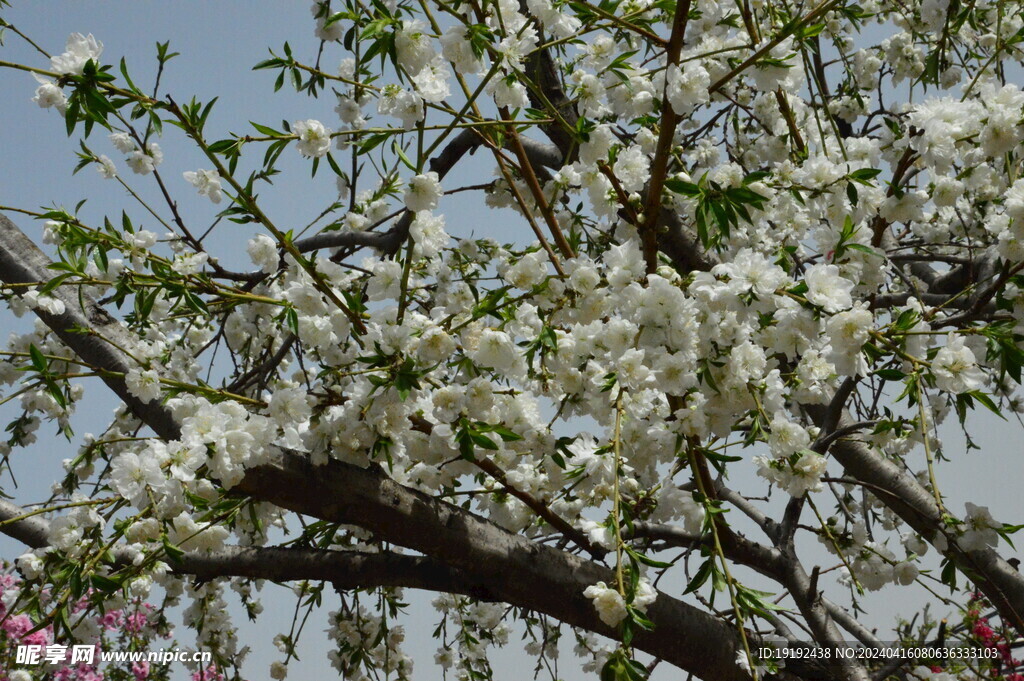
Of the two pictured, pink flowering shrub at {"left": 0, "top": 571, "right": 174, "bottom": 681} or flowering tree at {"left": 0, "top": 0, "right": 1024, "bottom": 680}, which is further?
pink flowering shrub at {"left": 0, "top": 571, "right": 174, "bottom": 681}

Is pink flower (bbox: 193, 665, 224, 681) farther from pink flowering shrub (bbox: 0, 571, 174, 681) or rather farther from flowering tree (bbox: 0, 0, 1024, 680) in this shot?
flowering tree (bbox: 0, 0, 1024, 680)

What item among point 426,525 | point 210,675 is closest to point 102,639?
point 210,675

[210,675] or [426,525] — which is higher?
[210,675]

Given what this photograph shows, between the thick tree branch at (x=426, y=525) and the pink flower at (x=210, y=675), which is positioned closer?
the thick tree branch at (x=426, y=525)

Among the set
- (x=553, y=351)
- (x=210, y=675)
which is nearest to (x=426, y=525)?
(x=553, y=351)

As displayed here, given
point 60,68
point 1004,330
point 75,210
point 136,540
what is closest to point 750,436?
point 1004,330

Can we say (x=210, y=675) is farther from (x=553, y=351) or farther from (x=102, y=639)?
(x=553, y=351)

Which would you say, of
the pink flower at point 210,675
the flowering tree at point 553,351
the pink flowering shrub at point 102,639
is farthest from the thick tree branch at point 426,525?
the pink flower at point 210,675

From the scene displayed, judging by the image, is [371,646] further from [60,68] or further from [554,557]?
[60,68]

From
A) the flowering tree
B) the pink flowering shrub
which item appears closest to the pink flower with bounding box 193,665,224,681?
the pink flowering shrub

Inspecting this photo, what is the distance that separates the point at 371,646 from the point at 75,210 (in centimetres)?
183

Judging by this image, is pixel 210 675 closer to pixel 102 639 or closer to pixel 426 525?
Answer: pixel 102 639

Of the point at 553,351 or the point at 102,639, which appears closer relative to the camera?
the point at 553,351

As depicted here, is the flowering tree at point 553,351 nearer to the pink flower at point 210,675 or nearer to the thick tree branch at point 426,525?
the thick tree branch at point 426,525
